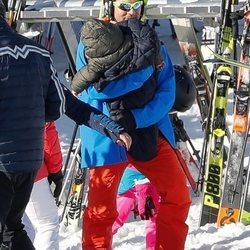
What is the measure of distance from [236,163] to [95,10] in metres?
1.43

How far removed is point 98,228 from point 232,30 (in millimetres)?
1747

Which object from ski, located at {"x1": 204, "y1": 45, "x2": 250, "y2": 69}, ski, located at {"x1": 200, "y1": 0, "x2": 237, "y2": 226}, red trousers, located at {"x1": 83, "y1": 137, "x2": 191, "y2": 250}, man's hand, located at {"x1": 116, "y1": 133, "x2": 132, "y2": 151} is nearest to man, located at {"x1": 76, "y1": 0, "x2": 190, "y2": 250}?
A: red trousers, located at {"x1": 83, "y1": 137, "x2": 191, "y2": 250}

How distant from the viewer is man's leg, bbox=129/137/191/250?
3318mm

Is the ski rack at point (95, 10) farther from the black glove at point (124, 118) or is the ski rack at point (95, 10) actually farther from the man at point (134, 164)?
the black glove at point (124, 118)

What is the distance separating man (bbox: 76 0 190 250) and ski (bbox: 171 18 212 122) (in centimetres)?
131

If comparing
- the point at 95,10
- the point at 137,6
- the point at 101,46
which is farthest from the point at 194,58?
the point at 101,46

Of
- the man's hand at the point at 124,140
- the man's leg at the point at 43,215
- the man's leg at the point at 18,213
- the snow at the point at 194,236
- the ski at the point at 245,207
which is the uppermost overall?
the man's hand at the point at 124,140

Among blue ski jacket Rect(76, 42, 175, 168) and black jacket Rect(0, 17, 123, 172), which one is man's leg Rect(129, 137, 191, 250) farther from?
black jacket Rect(0, 17, 123, 172)

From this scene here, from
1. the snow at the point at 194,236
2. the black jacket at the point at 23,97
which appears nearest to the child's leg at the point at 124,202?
the snow at the point at 194,236

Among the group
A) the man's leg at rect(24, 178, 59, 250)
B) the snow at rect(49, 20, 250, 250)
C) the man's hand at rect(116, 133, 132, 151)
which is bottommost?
the snow at rect(49, 20, 250, 250)

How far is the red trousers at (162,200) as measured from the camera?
3279mm

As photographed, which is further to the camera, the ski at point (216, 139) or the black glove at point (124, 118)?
the ski at point (216, 139)

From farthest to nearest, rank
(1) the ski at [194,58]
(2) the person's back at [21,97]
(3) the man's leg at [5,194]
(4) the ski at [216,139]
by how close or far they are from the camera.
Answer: (1) the ski at [194,58], (4) the ski at [216,139], (3) the man's leg at [5,194], (2) the person's back at [21,97]

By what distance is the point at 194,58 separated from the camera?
4.75 meters
